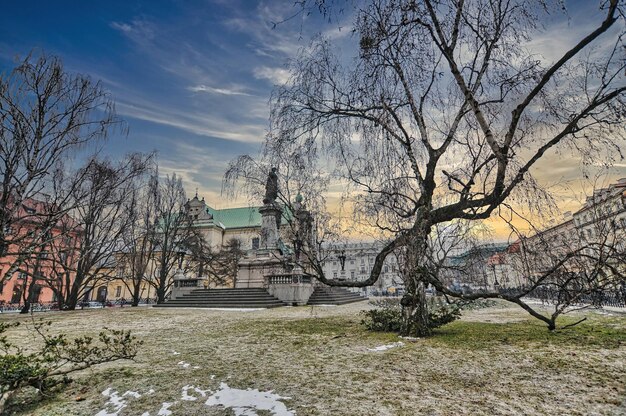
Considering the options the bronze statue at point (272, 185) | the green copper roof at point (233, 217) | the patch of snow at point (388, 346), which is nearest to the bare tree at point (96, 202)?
the bronze statue at point (272, 185)

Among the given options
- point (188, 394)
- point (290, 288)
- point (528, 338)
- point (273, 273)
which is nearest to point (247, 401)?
point (188, 394)

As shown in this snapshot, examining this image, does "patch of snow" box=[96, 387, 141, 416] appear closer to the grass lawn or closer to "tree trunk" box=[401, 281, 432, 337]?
the grass lawn

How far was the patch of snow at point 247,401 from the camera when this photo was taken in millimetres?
3369

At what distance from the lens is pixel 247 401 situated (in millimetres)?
3650

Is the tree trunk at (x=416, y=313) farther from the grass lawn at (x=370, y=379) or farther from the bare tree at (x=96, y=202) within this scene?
the bare tree at (x=96, y=202)

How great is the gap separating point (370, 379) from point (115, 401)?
3303 millimetres

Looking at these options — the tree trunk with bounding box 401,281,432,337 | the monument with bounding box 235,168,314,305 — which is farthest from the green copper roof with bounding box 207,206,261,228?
the tree trunk with bounding box 401,281,432,337

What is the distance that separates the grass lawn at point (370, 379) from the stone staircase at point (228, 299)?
14476 mm

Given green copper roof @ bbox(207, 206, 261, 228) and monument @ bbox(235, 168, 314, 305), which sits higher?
green copper roof @ bbox(207, 206, 261, 228)

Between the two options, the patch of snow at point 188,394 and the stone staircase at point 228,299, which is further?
the stone staircase at point 228,299

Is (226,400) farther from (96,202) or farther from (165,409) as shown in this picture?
(96,202)

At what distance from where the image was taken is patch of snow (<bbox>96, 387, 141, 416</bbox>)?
3578 millimetres

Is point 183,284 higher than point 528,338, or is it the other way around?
point 183,284

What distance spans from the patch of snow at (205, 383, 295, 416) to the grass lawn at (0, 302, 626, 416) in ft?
0.05
